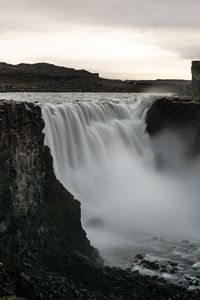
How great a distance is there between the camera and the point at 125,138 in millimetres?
47531

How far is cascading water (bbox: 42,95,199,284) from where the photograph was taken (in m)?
34.3

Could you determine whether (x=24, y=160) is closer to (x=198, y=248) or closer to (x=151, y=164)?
(x=198, y=248)

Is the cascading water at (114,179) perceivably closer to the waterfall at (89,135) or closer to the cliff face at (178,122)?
the waterfall at (89,135)

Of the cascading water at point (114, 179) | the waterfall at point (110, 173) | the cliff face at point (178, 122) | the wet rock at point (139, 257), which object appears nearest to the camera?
the wet rock at point (139, 257)

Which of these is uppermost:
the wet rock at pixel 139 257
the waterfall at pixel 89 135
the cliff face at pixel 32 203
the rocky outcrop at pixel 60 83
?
the rocky outcrop at pixel 60 83

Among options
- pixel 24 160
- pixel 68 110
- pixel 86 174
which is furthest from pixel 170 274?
pixel 68 110

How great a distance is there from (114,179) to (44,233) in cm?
1716

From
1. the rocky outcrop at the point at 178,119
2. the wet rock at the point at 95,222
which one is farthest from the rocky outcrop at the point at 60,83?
the wet rock at the point at 95,222

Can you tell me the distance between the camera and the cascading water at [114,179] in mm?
34266

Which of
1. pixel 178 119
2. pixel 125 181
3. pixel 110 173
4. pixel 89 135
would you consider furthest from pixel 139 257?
pixel 178 119

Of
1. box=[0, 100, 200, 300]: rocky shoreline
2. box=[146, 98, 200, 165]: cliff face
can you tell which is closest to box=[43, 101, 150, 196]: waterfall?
box=[146, 98, 200, 165]: cliff face

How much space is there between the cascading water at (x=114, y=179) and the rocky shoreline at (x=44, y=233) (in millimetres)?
3435

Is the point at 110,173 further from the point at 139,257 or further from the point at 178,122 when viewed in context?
the point at 139,257

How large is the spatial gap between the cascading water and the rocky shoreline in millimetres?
3435
